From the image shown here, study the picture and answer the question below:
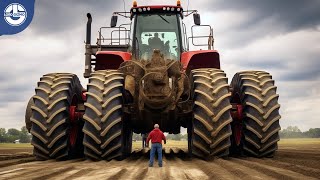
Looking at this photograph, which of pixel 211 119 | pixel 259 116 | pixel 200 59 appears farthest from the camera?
pixel 200 59

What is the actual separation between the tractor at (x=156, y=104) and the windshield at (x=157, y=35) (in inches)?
1.0

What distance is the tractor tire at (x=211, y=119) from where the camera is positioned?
7547mm

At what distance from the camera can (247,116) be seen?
8492mm

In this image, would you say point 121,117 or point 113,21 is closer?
point 121,117

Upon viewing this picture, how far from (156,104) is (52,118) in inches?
87.3

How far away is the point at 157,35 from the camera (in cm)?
998

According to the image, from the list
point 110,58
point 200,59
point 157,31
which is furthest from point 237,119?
point 110,58

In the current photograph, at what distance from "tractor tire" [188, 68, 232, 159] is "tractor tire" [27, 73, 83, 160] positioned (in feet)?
9.11

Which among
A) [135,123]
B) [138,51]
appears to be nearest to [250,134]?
[135,123]

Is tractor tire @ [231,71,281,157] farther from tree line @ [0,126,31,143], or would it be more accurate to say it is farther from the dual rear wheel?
tree line @ [0,126,31,143]

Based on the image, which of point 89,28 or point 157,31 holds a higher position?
point 89,28

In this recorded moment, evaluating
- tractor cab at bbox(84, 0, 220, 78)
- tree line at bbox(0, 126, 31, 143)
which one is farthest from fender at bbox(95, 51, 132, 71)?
tree line at bbox(0, 126, 31, 143)

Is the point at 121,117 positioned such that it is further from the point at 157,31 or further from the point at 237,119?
the point at 157,31

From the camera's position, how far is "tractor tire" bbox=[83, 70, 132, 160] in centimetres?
760
